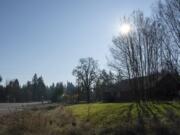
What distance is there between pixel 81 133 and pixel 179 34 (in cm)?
1540

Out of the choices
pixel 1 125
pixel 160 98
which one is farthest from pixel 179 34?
pixel 160 98

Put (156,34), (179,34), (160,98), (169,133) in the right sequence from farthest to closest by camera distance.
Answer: (160,98) → (156,34) → (179,34) → (169,133)

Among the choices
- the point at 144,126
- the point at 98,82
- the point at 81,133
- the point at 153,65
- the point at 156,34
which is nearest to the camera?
the point at 144,126

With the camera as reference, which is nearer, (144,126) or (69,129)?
(144,126)

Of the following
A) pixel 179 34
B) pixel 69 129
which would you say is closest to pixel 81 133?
pixel 69 129

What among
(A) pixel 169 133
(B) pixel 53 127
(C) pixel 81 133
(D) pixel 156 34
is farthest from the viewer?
(D) pixel 156 34

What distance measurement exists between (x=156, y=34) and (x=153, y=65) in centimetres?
639

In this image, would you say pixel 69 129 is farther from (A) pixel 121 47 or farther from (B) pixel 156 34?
(A) pixel 121 47

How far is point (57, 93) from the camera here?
338 ft

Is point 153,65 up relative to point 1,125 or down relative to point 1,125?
up

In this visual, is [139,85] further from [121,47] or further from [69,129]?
[69,129]

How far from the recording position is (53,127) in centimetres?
1866

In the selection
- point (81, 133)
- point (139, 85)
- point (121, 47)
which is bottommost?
point (81, 133)

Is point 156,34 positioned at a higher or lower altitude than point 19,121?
higher
